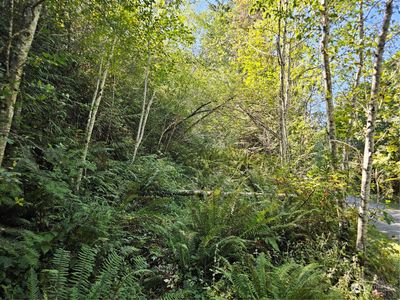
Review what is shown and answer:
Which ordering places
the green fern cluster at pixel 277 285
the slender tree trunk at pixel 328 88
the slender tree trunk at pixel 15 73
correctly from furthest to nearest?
the slender tree trunk at pixel 328 88, the green fern cluster at pixel 277 285, the slender tree trunk at pixel 15 73

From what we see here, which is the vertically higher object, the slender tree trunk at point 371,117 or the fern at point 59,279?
the slender tree trunk at point 371,117

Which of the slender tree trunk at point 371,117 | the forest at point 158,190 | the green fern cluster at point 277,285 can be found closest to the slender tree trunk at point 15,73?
the forest at point 158,190

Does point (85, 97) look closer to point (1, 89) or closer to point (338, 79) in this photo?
Result: point (1, 89)

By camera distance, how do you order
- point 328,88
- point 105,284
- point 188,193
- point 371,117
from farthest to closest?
1. point 188,193
2. point 328,88
3. point 371,117
4. point 105,284

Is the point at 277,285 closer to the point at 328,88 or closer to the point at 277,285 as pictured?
the point at 277,285

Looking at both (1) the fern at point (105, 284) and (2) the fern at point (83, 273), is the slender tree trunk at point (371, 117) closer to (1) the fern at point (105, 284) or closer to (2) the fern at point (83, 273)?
(1) the fern at point (105, 284)

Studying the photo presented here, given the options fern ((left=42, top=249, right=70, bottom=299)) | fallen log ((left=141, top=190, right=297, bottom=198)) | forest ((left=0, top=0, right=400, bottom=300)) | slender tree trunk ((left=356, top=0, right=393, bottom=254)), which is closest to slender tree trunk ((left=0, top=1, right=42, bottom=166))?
forest ((left=0, top=0, right=400, bottom=300))

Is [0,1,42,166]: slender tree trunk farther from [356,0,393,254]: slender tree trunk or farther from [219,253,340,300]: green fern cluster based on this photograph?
[356,0,393,254]: slender tree trunk

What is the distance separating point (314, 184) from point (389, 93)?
5.14 ft

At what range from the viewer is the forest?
8.23ft

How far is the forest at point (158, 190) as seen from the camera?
8.23ft

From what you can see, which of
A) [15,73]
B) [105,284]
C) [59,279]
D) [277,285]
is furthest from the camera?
[277,285]

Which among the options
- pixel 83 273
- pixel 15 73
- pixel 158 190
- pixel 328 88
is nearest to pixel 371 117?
pixel 328 88

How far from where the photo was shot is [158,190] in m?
4.98
